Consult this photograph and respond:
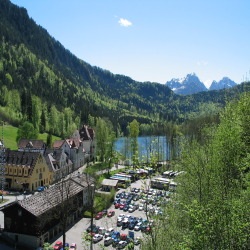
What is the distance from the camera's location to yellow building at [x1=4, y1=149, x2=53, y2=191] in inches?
2046

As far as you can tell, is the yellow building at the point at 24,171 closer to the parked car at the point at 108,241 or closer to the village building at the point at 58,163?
the village building at the point at 58,163

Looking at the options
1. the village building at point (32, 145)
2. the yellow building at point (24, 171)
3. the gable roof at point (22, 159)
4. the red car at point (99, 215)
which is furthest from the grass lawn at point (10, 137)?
the red car at point (99, 215)

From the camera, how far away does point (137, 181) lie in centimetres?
6956

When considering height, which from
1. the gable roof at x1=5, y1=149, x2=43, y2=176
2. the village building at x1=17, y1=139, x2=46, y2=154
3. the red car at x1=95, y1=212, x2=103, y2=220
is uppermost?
the village building at x1=17, y1=139, x2=46, y2=154

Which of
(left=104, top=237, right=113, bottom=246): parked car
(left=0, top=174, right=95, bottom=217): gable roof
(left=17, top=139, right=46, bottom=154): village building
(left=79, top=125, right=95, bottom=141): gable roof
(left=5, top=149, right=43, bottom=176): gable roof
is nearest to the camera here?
(left=104, top=237, right=113, bottom=246): parked car

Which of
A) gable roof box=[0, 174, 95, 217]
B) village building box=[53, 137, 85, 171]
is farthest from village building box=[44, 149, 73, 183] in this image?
gable roof box=[0, 174, 95, 217]

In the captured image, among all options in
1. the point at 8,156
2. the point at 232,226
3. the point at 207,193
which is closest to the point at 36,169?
the point at 8,156

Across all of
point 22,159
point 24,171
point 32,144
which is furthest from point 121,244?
point 32,144

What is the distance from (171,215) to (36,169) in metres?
42.3

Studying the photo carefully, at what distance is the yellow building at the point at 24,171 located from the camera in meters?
52.0

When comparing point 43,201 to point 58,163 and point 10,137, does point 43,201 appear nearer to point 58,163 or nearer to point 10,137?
point 58,163

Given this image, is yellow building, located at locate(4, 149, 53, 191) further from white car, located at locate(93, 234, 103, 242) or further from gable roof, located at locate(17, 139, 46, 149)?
white car, located at locate(93, 234, 103, 242)

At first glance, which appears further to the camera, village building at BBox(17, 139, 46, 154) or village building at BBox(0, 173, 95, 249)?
village building at BBox(17, 139, 46, 154)

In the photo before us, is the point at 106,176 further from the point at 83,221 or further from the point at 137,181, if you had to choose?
the point at 83,221
